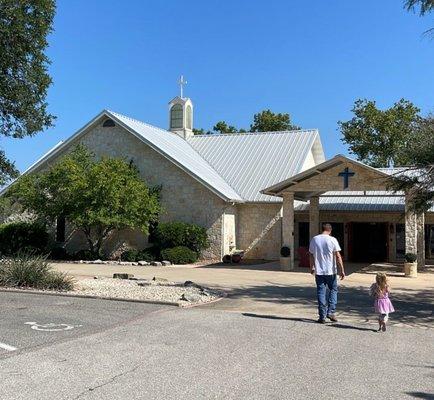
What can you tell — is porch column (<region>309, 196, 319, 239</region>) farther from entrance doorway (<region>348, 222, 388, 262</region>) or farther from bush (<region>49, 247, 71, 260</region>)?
bush (<region>49, 247, 71, 260</region>)

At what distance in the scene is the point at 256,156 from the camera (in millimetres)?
32406

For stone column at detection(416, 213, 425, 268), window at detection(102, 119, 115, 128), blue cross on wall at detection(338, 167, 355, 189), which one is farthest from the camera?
window at detection(102, 119, 115, 128)

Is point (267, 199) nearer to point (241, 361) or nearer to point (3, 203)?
point (3, 203)

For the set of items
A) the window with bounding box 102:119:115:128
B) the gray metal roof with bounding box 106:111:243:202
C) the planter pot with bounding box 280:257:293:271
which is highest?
the window with bounding box 102:119:115:128

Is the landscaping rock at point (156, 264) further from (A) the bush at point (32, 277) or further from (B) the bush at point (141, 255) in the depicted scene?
(A) the bush at point (32, 277)

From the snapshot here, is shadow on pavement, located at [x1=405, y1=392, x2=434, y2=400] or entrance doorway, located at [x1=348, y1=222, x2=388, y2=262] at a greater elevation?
entrance doorway, located at [x1=348, y1=222, x2=388, y2=262]

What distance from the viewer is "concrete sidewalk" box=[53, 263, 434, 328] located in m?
11.7

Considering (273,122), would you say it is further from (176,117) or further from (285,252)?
(285,252)

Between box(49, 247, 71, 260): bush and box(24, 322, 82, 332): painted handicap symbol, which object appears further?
box(49, 247, 71, 260): bush

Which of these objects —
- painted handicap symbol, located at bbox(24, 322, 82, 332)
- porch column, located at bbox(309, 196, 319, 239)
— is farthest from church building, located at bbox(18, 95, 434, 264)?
painted handicap symbol, located at bbox(24, 322, 82, 332)

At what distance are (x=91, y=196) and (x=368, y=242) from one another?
47.2 feet

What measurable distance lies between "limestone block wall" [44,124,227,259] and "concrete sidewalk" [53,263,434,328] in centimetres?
309

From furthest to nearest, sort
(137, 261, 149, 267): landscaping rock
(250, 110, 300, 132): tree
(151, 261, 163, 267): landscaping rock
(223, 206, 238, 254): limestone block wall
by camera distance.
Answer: (250, 110, 300, 132): tree < (223, 206, 238, 254): limestone block wall < (137, 261, 149, 267): landscaping rock < (151, 261, 163, 267): landscaping rock

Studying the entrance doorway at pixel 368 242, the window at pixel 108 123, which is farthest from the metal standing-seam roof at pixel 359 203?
the window at pixel 108 123
